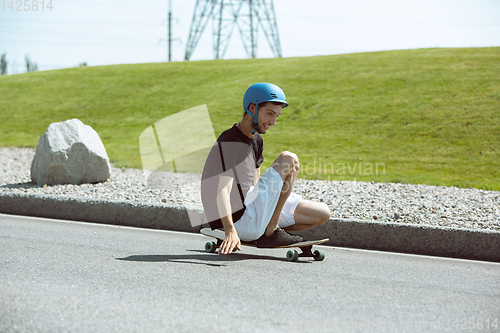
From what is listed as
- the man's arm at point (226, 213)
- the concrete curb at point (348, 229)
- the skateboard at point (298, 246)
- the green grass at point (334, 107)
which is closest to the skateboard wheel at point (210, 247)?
the skateboard at point (298, 246)

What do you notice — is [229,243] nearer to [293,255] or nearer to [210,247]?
[293,255]

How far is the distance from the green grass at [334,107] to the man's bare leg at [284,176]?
21.0ft

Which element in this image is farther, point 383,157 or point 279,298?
point 383,157

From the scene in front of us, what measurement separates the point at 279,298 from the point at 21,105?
2567cm

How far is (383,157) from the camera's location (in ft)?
42.2

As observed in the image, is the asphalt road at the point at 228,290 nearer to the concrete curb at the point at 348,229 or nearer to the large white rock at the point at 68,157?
the concrete curb at the point at 348,229

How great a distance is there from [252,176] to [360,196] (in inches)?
155

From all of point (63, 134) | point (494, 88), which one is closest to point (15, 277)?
point (63, 134)

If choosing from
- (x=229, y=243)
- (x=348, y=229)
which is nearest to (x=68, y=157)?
(x=348, y=229)

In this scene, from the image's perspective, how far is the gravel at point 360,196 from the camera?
6.19 metres

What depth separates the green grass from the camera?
12.4 metres

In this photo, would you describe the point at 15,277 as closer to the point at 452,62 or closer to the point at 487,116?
the point at 487,116

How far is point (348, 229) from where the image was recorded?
18.5 ft

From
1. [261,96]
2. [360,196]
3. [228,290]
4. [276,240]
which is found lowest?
A: [360,196]
